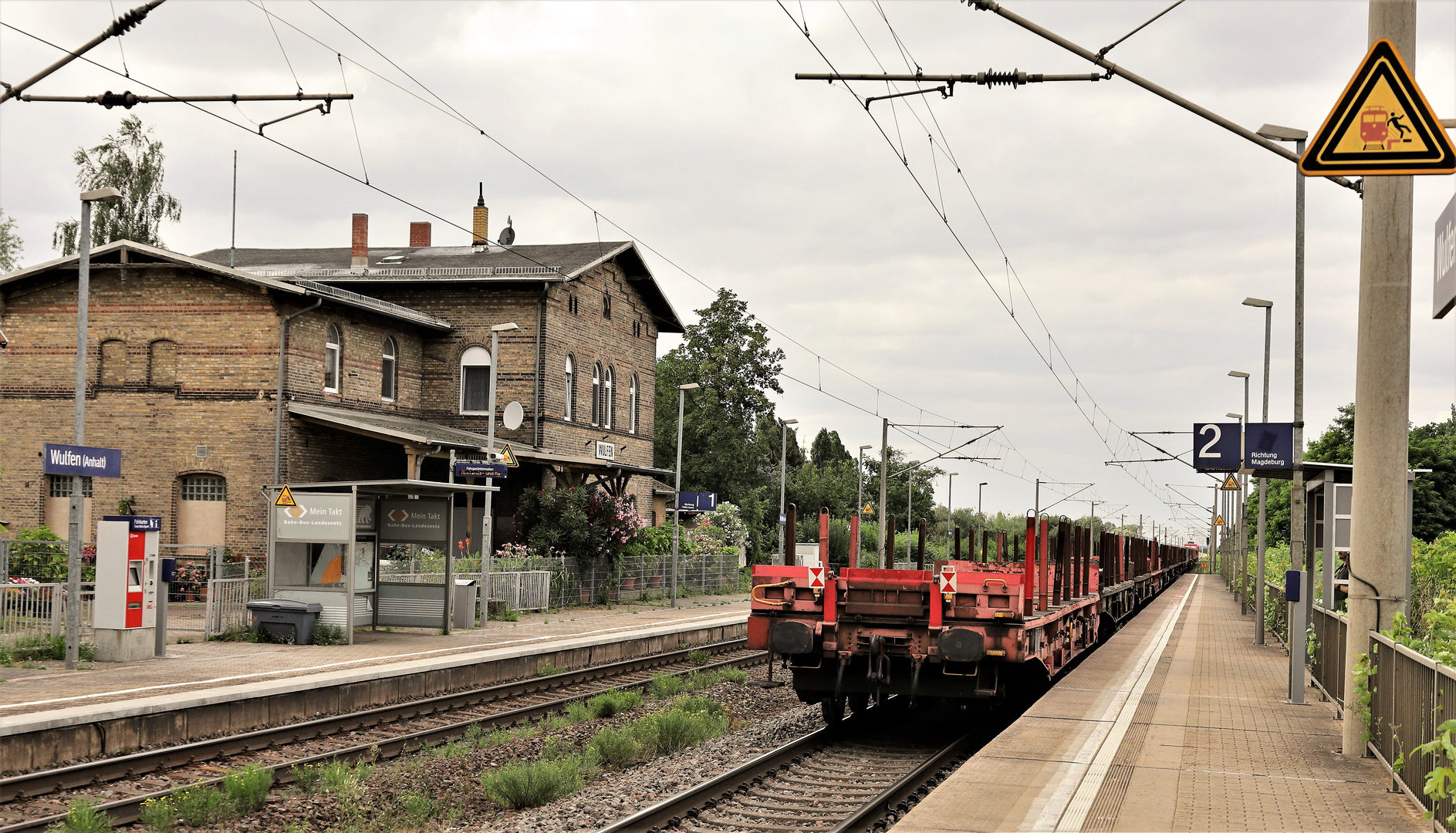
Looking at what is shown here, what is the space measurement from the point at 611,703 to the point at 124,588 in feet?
22.6

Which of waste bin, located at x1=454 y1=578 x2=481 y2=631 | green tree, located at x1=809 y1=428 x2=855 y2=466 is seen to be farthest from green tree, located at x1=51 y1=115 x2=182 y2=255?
green tree, located at x1=809 y1=428 x2=855 y2=466

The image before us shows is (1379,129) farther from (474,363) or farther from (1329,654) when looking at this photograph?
(474,363)

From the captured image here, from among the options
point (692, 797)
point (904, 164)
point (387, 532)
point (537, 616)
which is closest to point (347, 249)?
point (537, 616)

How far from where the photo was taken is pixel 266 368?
94.1 feet

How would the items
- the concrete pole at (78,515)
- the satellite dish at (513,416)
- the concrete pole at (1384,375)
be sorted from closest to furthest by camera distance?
1. the concrete pole at (1384,375)
2. the concrete pole at (78,515)
3. the satellite dish at (513,416)

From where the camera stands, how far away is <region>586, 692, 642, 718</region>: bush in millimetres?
15227

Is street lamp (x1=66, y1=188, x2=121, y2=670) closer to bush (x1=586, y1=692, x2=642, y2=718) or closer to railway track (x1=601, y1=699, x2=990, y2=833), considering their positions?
bush (x1=586, y1=692, x2=642, y2=718)

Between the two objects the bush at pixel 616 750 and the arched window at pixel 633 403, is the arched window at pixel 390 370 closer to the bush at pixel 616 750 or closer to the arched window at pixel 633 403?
the arched window at pixel 633 403

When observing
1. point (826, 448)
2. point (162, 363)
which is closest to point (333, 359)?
point (162, 363)

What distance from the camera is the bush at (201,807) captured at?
369 inches

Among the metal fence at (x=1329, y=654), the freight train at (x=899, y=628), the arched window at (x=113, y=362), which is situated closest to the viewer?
the metal fence at (x=1329, y=654)

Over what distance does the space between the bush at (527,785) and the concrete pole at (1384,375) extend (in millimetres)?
6320

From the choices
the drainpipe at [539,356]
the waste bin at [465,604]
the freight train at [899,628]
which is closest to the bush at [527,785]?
the freight train at [899,628]

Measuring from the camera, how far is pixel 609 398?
40.3 metres
